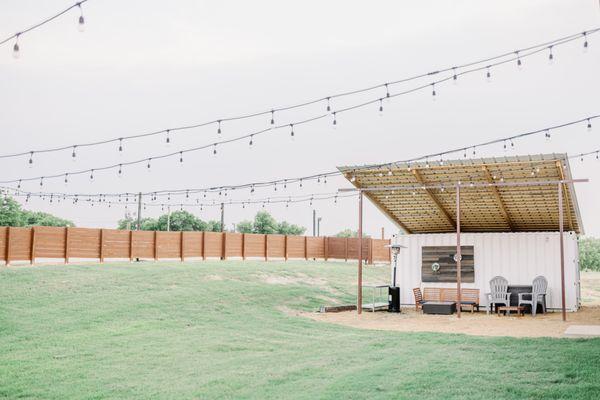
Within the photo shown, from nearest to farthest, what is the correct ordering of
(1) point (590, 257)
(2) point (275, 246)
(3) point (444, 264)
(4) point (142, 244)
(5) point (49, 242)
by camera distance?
(3) point (444, 264) < (5) point (49, 242) < (4) point (142, 244) < (2) point (275, 246) < (1) point (590, 257)

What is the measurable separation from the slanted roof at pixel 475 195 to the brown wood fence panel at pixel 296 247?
15.0 meters

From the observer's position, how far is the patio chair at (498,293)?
15656mm

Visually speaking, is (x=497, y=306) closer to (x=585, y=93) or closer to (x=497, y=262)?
(x=497, y=262)

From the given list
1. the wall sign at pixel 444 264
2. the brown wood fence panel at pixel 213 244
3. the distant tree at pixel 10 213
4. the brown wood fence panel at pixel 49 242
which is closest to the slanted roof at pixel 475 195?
the wall sign at pixel 444 264

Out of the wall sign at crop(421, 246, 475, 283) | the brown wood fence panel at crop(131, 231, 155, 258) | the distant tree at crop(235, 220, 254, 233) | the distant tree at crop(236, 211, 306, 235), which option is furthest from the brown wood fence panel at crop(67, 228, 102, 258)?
the distant tree at crop(235, 220, 254, 233)

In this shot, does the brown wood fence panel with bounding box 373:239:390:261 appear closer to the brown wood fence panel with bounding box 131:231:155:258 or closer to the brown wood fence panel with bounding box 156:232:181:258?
the brown wood fence panel with bounding box 156:232:181:258

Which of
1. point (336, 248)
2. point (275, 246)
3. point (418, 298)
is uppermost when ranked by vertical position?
point (275, 246)

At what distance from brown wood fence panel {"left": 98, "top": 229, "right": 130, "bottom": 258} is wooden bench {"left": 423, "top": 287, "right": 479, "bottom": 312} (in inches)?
567

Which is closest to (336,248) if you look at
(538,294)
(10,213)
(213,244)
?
(213,244)

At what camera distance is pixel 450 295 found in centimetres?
1744

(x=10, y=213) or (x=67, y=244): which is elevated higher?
(x=10, y=213)

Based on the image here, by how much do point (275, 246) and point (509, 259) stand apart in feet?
58.0

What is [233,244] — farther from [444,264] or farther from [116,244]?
[444,264]

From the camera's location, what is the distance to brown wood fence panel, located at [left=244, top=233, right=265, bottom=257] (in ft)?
103
